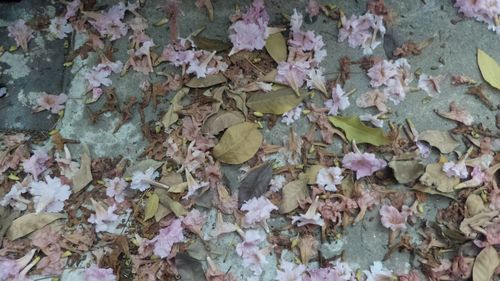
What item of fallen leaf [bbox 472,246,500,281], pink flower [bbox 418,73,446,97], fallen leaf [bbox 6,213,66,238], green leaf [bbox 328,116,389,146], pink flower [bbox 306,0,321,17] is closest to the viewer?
fallen leaf [bbox 472,246,500,281]

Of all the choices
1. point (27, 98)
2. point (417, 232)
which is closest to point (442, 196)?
point (417, 232)

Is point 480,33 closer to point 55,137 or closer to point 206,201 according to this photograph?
point 206,201

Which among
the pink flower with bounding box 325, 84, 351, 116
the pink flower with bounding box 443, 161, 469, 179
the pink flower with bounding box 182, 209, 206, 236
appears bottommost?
the pink flower with bounding box 182, 209, 206, 236

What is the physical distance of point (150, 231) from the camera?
190 cm

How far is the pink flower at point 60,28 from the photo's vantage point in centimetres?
227

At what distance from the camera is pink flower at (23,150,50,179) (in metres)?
2.00

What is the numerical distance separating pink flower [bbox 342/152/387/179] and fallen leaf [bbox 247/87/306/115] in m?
0.26

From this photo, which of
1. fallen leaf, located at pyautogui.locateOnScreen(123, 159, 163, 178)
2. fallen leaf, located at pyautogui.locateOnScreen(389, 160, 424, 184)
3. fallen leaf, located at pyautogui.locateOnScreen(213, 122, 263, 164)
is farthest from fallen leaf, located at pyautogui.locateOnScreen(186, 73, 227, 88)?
fallen leaf, located at pyautogui.locateOnScreen(389, 160, 424, 184)

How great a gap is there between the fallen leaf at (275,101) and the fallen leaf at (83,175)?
1.79ft

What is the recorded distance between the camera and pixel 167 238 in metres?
1.86

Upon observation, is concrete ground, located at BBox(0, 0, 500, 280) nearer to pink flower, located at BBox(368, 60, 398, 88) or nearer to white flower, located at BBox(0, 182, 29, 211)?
pink flower, located at BBox(368, 60, 398, 88)

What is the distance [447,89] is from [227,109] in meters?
0.73

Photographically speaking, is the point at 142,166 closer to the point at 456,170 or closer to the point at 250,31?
the point at 250,31

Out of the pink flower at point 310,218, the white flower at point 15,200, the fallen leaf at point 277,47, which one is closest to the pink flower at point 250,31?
the fallen leaf at point 277,47
